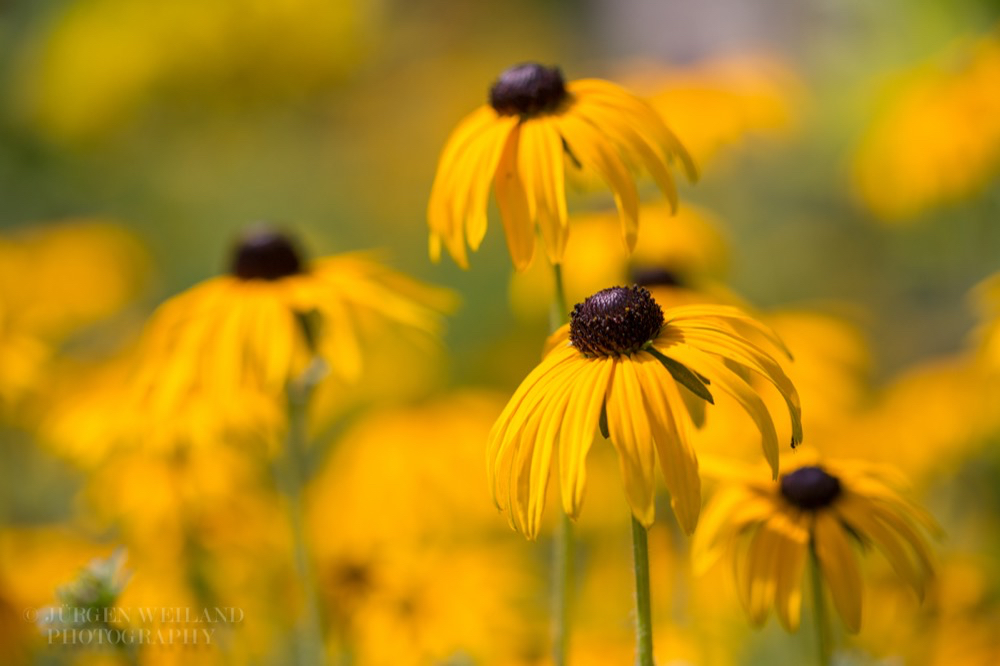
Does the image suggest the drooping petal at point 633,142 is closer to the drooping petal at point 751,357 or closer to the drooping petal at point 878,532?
the drooping petal at point 751,357

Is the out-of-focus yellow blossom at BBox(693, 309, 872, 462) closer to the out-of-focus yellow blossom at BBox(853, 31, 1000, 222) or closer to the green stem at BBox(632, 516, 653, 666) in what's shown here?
the out-of-focus yellow blossom at BBox(853, 31, 1000, 222)

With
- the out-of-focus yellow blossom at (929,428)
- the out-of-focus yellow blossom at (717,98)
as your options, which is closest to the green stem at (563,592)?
the out-of-focus yellow blossom at (929,428)

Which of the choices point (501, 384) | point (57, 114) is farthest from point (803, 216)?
point (57, 114)

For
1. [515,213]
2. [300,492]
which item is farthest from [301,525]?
[515,213]

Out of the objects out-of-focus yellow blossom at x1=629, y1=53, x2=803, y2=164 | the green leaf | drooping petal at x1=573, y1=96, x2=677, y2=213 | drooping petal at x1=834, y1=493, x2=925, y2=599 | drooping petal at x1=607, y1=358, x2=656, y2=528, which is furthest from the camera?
out-of-focus yellow blossom at x1=629, y1=53, x2=803, y2=164

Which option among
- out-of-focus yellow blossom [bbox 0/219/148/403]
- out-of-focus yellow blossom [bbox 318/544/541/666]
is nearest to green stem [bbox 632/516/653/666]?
out-of-focus yellow blossom [bbox 318/544/541/666]

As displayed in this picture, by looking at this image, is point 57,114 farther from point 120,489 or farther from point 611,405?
point 611,405
